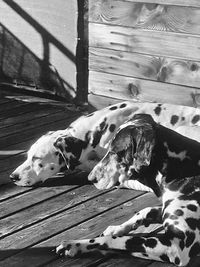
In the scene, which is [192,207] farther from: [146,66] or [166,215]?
[146,66]

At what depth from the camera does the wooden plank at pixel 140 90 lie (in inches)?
275

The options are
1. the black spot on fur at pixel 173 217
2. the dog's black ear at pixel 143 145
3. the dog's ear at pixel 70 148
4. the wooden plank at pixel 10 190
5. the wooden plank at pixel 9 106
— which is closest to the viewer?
the black spot on fur at pixel 173 217

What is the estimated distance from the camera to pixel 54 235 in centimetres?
521

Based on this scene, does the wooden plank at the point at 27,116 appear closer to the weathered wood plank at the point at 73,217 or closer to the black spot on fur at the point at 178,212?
the weathered wood plank at the point at 73,217

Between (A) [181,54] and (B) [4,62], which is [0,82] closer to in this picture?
(B) [4,62]

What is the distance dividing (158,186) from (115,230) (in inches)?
17.6

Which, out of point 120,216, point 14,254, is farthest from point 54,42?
point 14,254

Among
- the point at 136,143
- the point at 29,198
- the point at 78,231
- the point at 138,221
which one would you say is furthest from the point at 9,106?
the point at 136,143

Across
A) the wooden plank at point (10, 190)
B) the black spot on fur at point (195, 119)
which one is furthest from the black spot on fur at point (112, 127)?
the wooden plank at point (10, 190)

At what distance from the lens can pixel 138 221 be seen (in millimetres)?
5277

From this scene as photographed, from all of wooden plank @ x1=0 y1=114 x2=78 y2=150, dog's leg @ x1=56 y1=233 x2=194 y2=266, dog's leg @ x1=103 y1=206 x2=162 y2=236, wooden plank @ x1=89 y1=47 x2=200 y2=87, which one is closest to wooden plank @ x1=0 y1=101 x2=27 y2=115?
wooden plank @ x1=0 y1=114 x2=78 y2=150

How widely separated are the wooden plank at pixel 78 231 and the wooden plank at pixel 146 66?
148 centimetres

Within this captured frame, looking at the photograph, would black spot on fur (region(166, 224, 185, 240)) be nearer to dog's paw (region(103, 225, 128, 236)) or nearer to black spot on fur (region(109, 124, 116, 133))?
dog's paw (region(103, 225, 128, 236))

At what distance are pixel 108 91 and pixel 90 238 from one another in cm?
289
